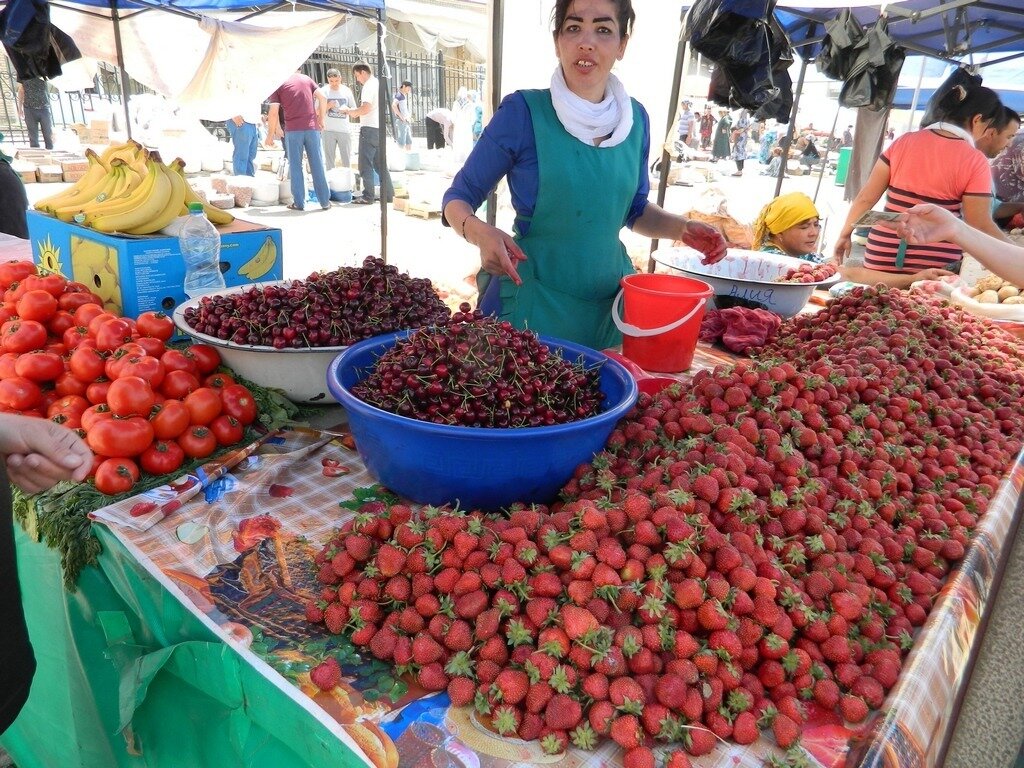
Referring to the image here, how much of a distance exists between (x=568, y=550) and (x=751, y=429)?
0.58m

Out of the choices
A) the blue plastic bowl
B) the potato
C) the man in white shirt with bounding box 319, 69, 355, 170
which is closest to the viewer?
the blue plastic bowl

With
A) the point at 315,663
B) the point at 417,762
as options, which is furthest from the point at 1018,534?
the point at 315,663

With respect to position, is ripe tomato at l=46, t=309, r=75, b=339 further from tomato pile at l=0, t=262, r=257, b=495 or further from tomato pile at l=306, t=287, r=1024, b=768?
tomato pile at l=306, t=287, r=1024, b=768

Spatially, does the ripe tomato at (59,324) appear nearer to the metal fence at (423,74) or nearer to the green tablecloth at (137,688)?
the green tablecloth at (137,688)

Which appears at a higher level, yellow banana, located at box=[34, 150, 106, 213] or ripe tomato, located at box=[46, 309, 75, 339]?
yellow banana, located at box=[34, 150, 106, 213]

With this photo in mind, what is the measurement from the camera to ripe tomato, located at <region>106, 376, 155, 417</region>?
1.65 m

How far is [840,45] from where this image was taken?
723 centimetres

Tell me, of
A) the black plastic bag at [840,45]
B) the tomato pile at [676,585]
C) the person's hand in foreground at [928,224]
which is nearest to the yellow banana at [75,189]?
the tomato pile at [676,585]

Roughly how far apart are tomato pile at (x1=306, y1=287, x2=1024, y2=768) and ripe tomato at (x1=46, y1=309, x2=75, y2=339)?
1.27 meters

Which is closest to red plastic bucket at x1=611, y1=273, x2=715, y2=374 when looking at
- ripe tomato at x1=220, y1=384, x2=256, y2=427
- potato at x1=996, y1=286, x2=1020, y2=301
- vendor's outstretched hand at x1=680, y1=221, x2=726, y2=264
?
vendor's outstretched hand at x1=680, y1=221, x2=726, y2=264

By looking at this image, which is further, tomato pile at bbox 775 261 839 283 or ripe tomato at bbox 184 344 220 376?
tomato pile at bbox 775 261 839 283

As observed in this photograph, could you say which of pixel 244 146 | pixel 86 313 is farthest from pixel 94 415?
pixel 244 146

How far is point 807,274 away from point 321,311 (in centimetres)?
232

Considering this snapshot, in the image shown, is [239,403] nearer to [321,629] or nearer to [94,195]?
[321,629]
